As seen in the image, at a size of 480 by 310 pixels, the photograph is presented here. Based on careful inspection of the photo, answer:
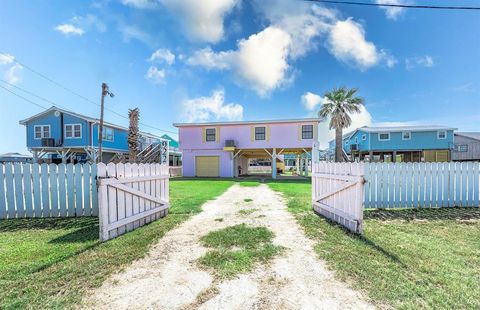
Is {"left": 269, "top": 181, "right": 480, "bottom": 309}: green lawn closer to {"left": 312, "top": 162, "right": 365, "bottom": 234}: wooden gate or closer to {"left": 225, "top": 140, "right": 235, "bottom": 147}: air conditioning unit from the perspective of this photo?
{"left": 312, "top": 162, "right": 365, "bottom": 234}: wooden gate

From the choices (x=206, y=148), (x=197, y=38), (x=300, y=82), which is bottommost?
(x=206, y=148)

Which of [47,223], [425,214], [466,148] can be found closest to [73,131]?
[47,223]

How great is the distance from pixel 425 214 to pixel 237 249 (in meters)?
5.57

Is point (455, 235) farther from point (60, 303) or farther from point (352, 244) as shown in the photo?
point (60, 303)

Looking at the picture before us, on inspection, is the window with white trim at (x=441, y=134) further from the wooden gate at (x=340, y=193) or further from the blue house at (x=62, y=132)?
the blue house at (x=62, y=132)

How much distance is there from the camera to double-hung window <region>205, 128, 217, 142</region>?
78.1 ft

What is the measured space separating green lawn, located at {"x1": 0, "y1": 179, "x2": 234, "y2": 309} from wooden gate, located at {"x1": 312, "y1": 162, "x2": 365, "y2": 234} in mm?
3849

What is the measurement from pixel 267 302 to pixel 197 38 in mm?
13712

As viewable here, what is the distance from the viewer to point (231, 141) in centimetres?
2305

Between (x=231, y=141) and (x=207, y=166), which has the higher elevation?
(x=231, y=141)

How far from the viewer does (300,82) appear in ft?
59.8

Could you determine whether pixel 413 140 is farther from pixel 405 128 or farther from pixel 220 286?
pixel 220 286

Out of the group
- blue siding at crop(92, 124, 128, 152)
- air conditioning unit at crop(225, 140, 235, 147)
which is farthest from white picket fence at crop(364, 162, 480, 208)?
blue siding at crop(92, 124, 128, 152)

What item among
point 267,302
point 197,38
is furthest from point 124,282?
point 197,38
